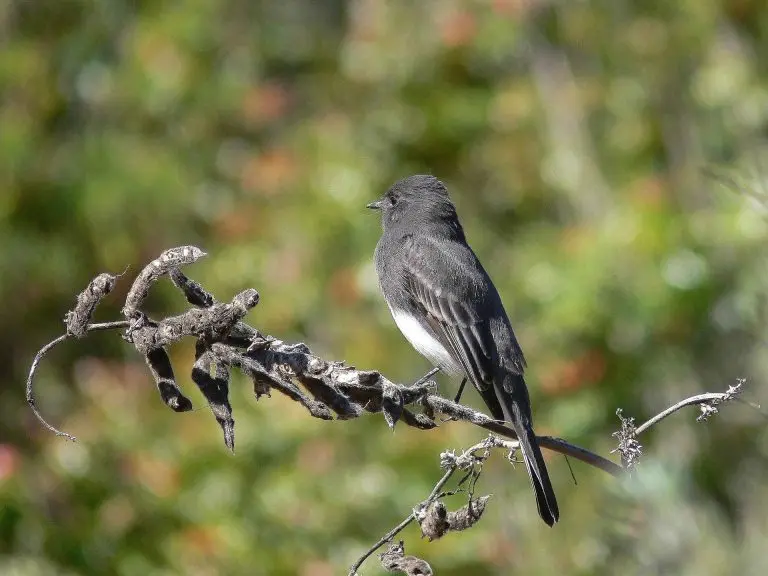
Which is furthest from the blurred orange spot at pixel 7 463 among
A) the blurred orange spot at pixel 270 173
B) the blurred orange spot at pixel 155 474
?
the blurred orange spot at pixel 270 173

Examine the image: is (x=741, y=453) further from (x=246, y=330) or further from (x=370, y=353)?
(x=246, y=330)

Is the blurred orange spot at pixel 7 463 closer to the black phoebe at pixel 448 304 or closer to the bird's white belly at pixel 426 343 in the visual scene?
the black phoebe at pixel 448 304

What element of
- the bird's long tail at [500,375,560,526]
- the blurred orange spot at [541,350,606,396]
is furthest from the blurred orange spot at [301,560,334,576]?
the bird's long tail at [500,375,560,526]

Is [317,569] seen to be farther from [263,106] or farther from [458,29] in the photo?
[263,106]

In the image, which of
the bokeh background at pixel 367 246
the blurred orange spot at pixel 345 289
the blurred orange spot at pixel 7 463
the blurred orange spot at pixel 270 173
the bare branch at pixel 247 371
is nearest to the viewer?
the bare branch at pixel 247 371

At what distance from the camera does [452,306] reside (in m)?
3.37

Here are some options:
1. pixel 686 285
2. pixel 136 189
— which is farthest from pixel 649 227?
pixel 136 189

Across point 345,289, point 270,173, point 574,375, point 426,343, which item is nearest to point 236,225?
point 270,173

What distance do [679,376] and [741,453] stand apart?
1.55ft

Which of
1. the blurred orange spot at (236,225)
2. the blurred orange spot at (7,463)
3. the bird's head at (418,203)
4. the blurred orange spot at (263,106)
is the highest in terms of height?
the blurred orange spot at (263,106)

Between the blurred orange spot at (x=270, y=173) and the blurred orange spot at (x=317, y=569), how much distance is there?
251 cm

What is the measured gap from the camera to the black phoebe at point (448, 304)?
124 inches

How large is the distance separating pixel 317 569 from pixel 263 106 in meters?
3.61

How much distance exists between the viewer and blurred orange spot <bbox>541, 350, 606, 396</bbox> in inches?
211
